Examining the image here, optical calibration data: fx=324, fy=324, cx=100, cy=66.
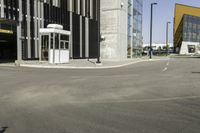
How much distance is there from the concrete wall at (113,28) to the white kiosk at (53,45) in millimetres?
12200

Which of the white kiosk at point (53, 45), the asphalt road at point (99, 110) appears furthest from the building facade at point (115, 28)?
the asphalt road at point (99, 110)

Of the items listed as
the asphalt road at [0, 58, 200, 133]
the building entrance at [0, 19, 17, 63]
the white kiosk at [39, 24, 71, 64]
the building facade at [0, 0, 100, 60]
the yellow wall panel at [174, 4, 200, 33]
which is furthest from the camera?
the yellow wall panel at [174, 4, 200, 33]

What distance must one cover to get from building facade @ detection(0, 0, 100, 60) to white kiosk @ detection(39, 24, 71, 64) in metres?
2.76

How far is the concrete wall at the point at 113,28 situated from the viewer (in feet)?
136

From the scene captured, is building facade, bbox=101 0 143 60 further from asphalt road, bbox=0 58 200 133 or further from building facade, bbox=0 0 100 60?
asphalt road, bbox=0 58 200 133

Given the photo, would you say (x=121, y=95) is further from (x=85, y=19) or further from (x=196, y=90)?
(x=85, y=19)

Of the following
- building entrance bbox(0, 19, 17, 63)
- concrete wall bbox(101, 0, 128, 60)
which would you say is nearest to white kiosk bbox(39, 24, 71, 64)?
building entrance bbox(0, 19, 17, 63)

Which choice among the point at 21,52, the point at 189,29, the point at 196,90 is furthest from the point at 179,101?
the point at 189,29

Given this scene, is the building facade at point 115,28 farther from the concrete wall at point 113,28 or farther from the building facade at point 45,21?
the building facade at point 45,21

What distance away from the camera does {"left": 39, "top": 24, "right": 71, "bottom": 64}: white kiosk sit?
28078 mm

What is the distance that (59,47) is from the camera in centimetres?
2891

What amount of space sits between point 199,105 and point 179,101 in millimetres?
808

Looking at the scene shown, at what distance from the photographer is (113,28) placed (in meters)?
41.7

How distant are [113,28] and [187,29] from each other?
3470 inches
